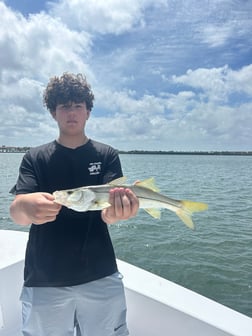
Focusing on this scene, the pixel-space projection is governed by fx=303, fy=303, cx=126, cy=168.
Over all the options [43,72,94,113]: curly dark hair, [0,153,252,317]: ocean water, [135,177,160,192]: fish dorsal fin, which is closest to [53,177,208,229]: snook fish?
[135,177,160,192]: fish dorsal fin

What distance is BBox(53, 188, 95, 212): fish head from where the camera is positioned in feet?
6.02

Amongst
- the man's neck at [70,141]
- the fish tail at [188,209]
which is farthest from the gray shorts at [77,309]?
the man's neck at [70,141]

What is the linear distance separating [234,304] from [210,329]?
354cm

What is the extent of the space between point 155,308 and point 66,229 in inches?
48.3

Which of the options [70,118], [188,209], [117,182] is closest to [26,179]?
[70,118]

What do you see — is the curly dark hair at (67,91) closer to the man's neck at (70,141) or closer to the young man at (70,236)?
the young man at (70,236)

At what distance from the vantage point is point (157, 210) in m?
2.38

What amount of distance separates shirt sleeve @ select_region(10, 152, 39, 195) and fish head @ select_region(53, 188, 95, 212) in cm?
37

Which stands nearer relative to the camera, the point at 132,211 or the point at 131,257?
the point at 132,211

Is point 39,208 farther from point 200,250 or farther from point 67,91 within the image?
point 200,250

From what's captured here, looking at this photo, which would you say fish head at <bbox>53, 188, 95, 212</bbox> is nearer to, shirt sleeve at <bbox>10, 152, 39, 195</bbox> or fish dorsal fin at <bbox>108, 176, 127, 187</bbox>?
fish dorsal fin at <bbox>108, 176, 127, 187</bbox>

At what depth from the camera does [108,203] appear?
6.39 feet

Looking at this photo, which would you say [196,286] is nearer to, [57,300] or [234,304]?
[234,304]

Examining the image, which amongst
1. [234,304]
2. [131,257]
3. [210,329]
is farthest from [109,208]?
[131,257]
